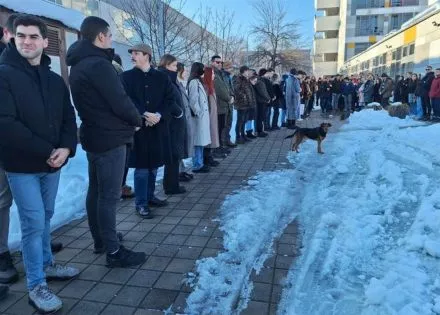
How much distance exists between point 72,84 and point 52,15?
6.46 metres

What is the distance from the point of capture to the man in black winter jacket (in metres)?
15.3

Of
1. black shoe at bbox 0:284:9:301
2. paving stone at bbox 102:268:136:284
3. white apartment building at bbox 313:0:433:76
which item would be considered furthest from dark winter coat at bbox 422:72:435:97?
white apartment building at bbox 313:0:433:76

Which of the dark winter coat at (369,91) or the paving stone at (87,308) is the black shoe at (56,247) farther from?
the dark winter coat at (369,91)

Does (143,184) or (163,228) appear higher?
(143,184)

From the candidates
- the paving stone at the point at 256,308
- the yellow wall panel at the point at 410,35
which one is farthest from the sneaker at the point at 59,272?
the yellow wall panel at the point at 410,35

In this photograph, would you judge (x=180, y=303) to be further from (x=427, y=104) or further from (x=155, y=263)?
(x=427, y=104)

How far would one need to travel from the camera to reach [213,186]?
21.2 ft

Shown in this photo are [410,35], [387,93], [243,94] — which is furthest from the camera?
[410,35]

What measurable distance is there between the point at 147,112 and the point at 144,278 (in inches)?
74.3

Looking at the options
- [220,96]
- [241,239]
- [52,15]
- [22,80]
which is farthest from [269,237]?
[52,15]

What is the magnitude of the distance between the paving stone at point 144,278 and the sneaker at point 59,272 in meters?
0.52

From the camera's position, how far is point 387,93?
64.3 ft

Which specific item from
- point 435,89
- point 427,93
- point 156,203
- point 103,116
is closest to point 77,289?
point 103,116

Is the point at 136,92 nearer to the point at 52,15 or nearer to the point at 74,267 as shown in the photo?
the point at 74,267
